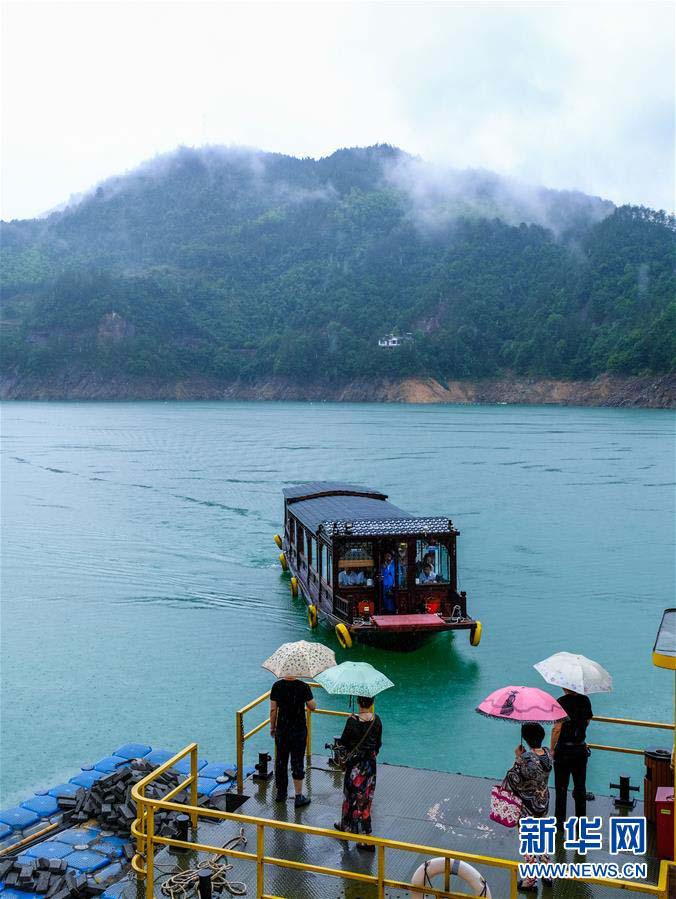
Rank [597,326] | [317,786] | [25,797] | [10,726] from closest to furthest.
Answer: [317,786] < [25,797] < [10,726] < [597,326]

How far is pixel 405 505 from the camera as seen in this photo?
40.8m

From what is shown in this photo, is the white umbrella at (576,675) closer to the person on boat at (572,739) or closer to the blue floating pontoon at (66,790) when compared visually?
the person on boat at (572,739)

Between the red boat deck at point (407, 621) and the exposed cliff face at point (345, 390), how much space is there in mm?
116397

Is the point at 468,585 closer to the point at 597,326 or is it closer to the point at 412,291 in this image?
the point at 597,326

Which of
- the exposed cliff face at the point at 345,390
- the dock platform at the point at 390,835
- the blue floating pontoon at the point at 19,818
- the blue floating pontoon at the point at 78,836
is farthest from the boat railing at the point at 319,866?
the exposed cliff face at the point at 345,390

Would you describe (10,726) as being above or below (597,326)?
below

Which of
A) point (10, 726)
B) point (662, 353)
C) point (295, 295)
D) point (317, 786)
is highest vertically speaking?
point (295, 295)

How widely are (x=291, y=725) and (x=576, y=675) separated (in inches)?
102

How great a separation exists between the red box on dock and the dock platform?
129 millimetres

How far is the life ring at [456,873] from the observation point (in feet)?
→ 19.6

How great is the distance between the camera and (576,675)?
7535 millimetres

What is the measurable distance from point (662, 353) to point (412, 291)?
222 ft

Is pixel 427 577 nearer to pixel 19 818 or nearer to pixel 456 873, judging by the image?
pixel 19 818

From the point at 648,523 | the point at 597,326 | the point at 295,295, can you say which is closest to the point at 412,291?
the point at 295,295
